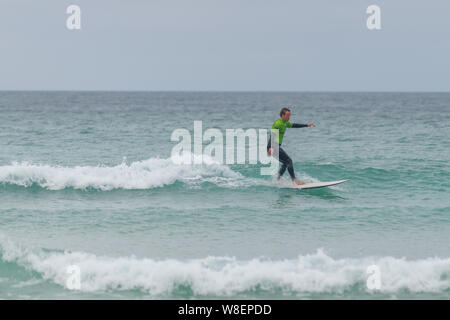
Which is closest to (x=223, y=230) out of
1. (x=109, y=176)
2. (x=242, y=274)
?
(x=242, y=274)

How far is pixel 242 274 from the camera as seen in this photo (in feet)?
→ 28.8

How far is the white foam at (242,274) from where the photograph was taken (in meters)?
8.56

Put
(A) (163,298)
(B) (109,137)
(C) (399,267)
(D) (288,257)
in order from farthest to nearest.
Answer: (B) (109,137), (D) (288,257), (C) (399,267), (A) (163,298)

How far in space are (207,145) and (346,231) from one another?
17.6 metres

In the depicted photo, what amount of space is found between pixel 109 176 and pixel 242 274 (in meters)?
8.65

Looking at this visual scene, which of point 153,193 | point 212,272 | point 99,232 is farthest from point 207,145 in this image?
point 212,272

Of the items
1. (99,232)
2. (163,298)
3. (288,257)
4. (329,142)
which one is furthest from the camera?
(329,142)

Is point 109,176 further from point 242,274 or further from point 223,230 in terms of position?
point 242,274

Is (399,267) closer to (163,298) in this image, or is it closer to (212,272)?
(212,272)

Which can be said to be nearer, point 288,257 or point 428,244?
point 288,257

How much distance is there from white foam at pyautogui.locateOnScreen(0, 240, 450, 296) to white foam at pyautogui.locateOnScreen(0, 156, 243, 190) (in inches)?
258

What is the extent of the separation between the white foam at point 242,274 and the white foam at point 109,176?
6564mm

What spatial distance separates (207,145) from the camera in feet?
93.4
